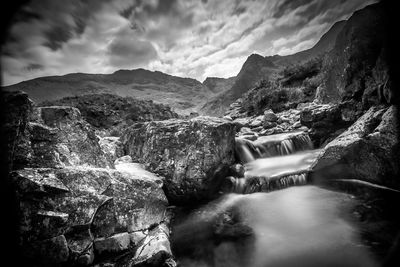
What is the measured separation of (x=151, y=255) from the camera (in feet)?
14.5

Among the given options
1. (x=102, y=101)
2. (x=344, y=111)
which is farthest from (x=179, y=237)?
(x=102, y=101)

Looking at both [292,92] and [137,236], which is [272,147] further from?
[292,92]

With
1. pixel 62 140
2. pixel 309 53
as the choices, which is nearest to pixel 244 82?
pixel 309 53

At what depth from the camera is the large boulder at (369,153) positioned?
17.9ft

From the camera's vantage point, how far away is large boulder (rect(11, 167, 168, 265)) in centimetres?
395

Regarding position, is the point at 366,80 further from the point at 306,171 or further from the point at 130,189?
the point at 130,189

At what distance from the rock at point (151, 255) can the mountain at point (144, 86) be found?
72.9m

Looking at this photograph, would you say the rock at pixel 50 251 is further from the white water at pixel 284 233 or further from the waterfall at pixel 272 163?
the waterfall at pixel 272 163

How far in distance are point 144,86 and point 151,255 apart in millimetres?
138004

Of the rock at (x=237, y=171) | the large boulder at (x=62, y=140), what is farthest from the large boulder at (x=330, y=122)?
the large boulder at (x=62, y=140)

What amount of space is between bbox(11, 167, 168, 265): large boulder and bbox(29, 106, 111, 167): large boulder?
0.53 metres

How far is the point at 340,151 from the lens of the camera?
6742 millimetres

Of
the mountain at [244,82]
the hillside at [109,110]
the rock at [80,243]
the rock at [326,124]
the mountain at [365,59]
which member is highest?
the mountain at [244,82]

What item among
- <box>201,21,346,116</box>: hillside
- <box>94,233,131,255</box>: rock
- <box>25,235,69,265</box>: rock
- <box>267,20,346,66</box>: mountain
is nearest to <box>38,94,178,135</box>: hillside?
<box>94,233,131,255</box>: rock
